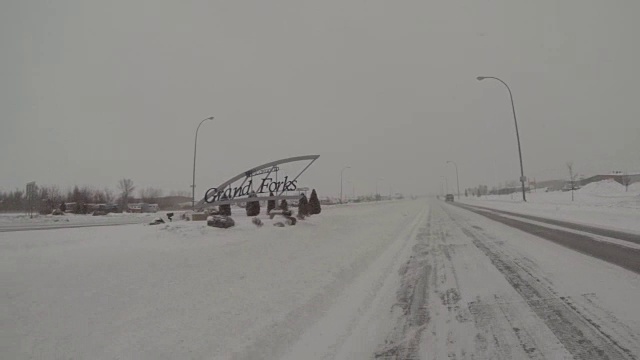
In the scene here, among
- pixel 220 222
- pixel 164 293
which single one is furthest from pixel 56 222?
pixel 164 293

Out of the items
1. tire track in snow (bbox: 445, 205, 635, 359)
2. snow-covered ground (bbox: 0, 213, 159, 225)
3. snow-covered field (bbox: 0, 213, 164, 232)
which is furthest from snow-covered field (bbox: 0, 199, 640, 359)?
snow-covered ground (bbox: 0, 213, 159, 225)

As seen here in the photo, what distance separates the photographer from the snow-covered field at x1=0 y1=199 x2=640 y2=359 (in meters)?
4.10

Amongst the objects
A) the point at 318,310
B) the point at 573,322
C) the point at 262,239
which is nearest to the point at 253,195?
the point at 262,239

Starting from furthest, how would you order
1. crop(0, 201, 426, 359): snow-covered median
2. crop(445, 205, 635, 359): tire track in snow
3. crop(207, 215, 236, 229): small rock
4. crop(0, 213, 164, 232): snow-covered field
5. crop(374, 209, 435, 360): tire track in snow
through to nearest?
crop(0, 213, 164, 232): snow-covered field → crop(207, 215, 236, 229): small rock → crop(0, 201, 426, 359): snow-covered median → crop(374, 209, 435, 360): tire track in snow → crop(445, 205, 635, 359): tire track in snow

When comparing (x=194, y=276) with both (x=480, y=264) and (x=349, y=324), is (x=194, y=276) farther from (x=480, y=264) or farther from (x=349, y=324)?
(x=480, y=264)

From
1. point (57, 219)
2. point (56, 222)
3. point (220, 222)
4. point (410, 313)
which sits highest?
point (220, 222)

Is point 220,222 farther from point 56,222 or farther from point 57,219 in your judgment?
point 57,219

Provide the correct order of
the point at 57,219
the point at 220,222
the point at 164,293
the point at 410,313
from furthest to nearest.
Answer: the point at 57,219
the point at 220,222
the point at 164,293
the point at 410,313

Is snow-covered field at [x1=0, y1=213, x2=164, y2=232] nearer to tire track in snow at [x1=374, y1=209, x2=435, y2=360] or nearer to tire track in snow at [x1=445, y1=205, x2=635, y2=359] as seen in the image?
tire track in snow at [x1=374, y1=209, x2=435, y2=360]

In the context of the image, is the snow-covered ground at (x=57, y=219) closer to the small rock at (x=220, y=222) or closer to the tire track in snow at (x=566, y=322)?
the small rock at (x=220, y=222)

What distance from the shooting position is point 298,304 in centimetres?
585

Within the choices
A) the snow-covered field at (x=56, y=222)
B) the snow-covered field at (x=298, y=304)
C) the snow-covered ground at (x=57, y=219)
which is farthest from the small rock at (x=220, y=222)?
the snow-covered ground at (x=57, y=219)

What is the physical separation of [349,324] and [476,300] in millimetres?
2112

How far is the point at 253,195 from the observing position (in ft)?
59.3
